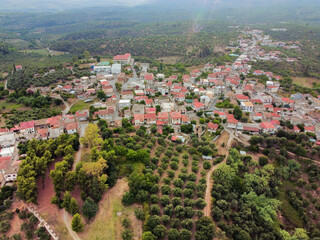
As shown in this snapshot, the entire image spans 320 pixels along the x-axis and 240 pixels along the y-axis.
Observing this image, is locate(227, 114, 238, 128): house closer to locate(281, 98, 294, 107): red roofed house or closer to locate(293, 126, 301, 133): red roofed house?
locate(293, 126, 301, 133): red roofed house

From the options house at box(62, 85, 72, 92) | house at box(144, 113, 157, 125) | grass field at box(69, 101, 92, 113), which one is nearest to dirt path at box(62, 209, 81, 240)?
house at box(144, 113, 157, 125)

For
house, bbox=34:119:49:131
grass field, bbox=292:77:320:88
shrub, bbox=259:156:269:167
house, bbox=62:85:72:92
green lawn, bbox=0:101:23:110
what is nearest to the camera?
shrub, bbox=259:156:269:167

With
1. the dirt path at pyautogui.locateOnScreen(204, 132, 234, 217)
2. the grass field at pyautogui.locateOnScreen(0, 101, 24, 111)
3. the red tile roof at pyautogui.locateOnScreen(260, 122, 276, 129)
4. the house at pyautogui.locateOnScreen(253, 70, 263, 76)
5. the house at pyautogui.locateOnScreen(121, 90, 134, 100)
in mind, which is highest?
the house at pyautogui.locateOnScreen(253, 70, 263, 76)

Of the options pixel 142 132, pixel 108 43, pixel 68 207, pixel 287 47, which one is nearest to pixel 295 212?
pixel 142 132

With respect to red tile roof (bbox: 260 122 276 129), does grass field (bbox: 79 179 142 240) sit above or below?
below

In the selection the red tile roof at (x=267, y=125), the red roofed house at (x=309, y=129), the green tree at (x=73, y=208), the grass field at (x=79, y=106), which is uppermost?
the grass field at (x=79, y=106)

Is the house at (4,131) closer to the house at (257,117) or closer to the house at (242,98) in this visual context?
the house at (257,117)

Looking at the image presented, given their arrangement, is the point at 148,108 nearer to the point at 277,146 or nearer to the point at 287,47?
the point at 277,146

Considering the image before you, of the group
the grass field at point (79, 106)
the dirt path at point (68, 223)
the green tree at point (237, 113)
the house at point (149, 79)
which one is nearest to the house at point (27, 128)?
the grass field at point (79, 106)

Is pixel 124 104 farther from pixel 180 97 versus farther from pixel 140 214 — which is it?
pixel 140 214

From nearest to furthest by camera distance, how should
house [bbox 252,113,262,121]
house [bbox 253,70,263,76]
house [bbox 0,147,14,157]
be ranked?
house [bbox 0,147,14,157], house [bbox 252,113,262,121], house [bbox 253,70,263,76]
